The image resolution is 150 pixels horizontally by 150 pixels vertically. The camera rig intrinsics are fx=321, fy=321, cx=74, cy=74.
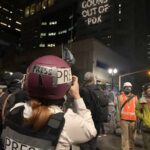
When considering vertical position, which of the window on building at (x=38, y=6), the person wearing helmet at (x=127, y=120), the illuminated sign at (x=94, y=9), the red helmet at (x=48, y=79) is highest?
the window on building at (x=38, y=6)

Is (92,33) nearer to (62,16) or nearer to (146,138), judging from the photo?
(62,16)

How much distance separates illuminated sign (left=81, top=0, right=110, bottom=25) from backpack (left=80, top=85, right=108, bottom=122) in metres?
60.0

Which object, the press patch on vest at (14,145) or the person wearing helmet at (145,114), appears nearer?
the press patch on vest at (14,145)

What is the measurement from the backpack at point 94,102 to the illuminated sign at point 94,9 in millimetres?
60002

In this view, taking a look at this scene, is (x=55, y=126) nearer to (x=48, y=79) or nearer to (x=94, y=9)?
(x=48, y=79)

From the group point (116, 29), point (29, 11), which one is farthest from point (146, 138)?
point (29, 11)

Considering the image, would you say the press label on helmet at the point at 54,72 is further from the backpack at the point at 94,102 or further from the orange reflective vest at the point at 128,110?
the orange reflective vest at the point at 128,110

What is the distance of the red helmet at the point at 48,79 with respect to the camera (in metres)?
2.31

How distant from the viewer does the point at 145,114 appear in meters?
7.66

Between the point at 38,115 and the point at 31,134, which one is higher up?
the point at 38,115

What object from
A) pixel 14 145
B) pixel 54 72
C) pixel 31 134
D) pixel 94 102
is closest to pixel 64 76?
pixel 54 72

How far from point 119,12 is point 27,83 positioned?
328 feet

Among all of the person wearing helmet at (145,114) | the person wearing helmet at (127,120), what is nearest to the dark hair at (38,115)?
the person wearing helmet at (145,114)

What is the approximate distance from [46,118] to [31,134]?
169 mm
